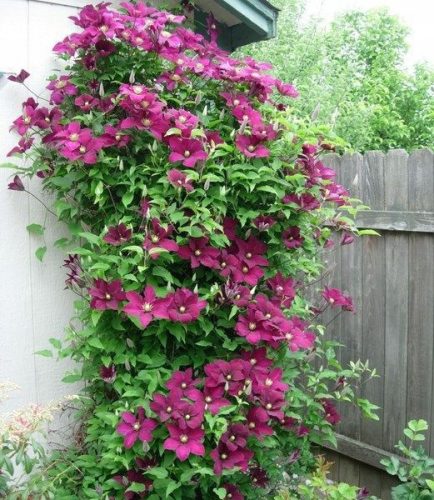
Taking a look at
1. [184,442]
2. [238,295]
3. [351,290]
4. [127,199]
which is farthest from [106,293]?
[351,290]

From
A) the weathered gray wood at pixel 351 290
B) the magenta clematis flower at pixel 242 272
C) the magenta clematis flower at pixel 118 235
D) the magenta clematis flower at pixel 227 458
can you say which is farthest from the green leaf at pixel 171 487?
the weathered gray wood at pixel 351 290

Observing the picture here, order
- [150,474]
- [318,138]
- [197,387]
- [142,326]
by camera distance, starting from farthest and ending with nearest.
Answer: [318,138], [197,387], [150,474], [142,326]

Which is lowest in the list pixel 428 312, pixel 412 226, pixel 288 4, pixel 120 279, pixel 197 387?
pixel 197 387

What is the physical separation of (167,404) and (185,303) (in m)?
0.39

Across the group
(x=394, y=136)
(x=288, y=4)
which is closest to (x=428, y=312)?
(x=288, y=4)

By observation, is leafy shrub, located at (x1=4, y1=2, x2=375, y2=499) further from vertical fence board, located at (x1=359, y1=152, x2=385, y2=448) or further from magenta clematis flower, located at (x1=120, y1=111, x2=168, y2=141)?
vertical fence board, located at (x1=359, y1=152, x2=385, y2=448)

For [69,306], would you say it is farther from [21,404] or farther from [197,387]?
[197,387]

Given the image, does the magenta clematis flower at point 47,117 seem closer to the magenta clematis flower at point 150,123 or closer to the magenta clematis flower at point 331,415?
the magenta clematis flower at point 150,123

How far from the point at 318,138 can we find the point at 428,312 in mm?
1245

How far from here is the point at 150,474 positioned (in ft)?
8.02

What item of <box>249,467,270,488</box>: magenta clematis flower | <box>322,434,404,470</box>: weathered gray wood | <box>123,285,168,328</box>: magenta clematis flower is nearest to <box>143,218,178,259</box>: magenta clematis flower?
<box>123,285,168,328</box>: magenta clematis flower

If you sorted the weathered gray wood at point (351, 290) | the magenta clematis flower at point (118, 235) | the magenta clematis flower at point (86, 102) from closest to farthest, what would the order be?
the magenta clematis flower at point (118, 235) < the magenta clematis flower at point (86, 102) < the weathered gray wood at point (351, 290)

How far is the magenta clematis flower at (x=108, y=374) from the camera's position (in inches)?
98.3

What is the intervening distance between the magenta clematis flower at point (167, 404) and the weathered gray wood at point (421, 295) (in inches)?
66.1
